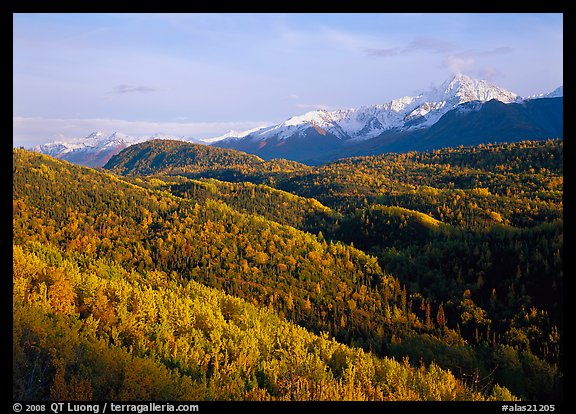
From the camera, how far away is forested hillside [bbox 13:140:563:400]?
25562 millimetres

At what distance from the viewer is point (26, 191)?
134 metres

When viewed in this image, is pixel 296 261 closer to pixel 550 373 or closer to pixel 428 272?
pixel 428 272

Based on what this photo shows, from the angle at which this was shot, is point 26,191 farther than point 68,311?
Yes

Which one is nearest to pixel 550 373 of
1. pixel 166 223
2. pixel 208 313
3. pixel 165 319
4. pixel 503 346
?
pixel 503 346

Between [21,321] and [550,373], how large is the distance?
68.9 meters

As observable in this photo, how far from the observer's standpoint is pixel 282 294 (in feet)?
331

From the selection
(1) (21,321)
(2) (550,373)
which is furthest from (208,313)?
(2) (550,373)

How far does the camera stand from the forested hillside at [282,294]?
25562mm

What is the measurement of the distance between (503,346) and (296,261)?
6751cm

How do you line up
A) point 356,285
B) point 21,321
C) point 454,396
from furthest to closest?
1. point 356,285
2. point 454,396
3. point 21,321
